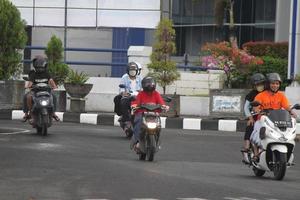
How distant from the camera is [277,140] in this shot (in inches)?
449

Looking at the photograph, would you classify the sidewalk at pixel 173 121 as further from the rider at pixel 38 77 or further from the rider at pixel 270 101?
the rider at pixel 270 101

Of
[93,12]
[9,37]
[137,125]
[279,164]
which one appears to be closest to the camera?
[279,164]

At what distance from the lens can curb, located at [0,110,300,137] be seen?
69.2ft

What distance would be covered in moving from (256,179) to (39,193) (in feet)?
11.4

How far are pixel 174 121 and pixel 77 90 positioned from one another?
11.4 feet

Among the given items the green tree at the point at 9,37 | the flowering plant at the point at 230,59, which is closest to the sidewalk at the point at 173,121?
the green tree at the point at 9,37

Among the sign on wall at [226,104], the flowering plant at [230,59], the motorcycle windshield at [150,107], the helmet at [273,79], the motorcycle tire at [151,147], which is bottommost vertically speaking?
the motorcycle tire at [151,147]

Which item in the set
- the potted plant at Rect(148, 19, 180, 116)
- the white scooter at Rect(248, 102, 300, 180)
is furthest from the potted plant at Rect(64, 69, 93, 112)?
the white scooter at Rect(248, 102, 300, 180)

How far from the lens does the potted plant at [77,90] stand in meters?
23.5

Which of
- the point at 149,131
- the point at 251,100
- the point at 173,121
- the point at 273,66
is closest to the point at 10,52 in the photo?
the point at 173,121

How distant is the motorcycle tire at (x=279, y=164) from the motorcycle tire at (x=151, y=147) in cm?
230

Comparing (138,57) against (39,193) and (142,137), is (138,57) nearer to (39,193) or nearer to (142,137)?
(142,137)

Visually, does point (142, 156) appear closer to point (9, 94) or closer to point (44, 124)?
point (44, 124)

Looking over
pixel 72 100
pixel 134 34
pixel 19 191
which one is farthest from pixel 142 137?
pixel 134 34
